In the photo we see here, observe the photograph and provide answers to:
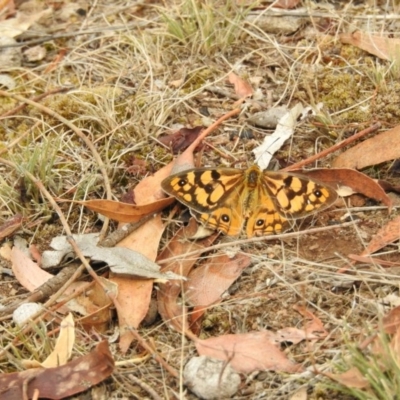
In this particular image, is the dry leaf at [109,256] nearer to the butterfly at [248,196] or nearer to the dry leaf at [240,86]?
the butterfly at [248,196]

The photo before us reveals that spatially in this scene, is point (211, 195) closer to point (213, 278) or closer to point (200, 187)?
point (200, 187)

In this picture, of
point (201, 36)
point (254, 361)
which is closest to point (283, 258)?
point (254, 361)

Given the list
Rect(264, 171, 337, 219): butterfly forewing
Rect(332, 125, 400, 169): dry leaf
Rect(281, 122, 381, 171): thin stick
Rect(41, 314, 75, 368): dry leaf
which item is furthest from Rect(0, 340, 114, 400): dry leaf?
Rect(332, 125, 400, 169): dry leaf

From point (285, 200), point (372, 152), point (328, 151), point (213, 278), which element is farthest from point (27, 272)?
point (372, 152)

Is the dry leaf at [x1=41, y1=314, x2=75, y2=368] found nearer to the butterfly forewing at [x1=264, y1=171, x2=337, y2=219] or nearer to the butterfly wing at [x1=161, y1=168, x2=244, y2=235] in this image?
the butterfly wing at [x1=161, y1=168, x2=244, y2=235]

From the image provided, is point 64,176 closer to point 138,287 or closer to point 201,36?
point 138,287

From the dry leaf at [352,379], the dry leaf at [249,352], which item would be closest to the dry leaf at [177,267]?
the dry leaf at [249,352]
